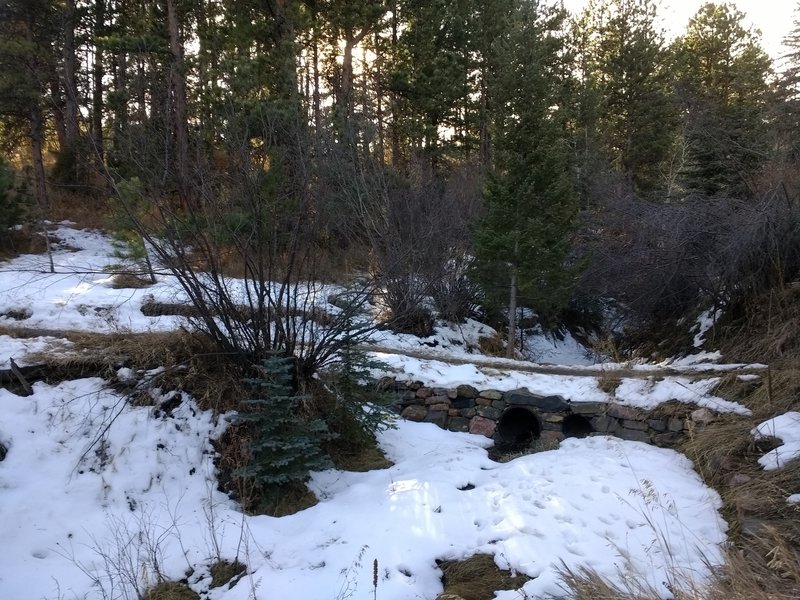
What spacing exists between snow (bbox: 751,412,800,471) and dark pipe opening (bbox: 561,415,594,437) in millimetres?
2212

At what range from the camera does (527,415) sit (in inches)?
303

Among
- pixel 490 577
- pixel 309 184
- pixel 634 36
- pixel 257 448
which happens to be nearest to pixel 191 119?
pixel 309 184

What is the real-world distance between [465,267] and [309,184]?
24.8ft

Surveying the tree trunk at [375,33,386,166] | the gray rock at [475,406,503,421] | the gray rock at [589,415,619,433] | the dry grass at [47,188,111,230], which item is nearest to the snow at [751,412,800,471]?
the gray rock at [589,415,619,433]

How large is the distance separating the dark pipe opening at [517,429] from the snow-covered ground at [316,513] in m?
0.91

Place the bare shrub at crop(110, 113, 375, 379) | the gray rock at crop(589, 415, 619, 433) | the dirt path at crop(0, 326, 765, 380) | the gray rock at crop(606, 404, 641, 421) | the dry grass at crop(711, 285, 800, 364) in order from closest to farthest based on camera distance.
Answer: the bare shrub at crop(110, 113, 375, 379), the dirt path at crop(0, 326, 765, 380), the gray rock at crop(606, 404, 641, 421), the gray rock at crop(589, 415, 619, 433), the dry grass at crop(711, 285, 800, 364)

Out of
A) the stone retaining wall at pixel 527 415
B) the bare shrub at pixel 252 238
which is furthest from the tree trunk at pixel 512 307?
the bare shrub at pixel 252 238

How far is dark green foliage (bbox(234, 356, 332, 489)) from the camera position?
4910mm

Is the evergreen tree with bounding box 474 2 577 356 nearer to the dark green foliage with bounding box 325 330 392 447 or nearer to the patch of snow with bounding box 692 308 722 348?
the patch of snow with bounding box 692 308 722 348

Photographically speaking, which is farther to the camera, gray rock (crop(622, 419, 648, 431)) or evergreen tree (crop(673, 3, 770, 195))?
evergreen tree (crop(673, 3, 770, 195))

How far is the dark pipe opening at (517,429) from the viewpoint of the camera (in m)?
7.19

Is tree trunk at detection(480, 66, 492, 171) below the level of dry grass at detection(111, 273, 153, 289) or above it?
above

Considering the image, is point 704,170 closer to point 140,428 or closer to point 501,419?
point 501,419

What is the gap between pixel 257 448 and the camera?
193 inches
